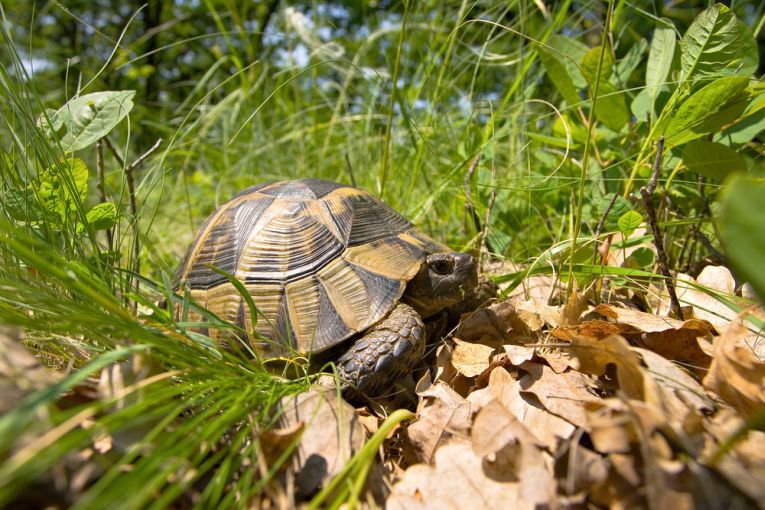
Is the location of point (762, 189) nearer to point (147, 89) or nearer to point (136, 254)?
point (136, 254)

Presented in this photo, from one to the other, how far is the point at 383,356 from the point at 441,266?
48 cm

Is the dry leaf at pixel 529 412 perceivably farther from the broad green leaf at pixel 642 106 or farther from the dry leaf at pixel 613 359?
the broad green leaf at pixel 642 106

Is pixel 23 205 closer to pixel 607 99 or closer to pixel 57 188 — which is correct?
pixel 57 188

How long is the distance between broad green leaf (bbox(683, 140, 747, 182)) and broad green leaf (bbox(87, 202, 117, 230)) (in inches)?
74.3

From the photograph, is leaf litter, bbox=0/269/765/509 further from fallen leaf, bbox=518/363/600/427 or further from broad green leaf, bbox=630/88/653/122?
broad green leaf, bbox=630/88/653/122

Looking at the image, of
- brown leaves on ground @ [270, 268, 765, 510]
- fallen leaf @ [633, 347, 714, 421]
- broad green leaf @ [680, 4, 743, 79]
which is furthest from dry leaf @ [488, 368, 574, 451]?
broad green leaf @ [680, 4, 743, 79]

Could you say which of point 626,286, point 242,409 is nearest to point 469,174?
point 626,286

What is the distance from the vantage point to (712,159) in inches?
59.1

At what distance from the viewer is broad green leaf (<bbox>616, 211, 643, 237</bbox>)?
1395 mm

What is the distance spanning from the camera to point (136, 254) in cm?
163

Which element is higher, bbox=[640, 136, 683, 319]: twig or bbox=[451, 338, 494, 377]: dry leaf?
bbox=[640, 136, 683, 319]: twig

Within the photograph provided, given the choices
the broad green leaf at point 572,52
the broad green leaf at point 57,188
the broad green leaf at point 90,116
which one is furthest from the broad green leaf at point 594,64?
the broad green leaf at point 57,188

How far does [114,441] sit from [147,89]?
13873mm

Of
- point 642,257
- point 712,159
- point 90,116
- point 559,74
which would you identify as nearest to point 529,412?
point 642,257
